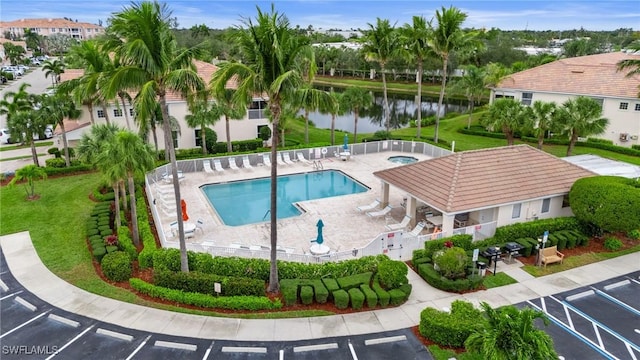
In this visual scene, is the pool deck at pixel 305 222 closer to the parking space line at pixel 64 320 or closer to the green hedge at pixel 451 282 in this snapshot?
the green hedge at pixel 451 282

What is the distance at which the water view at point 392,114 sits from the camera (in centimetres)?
5547

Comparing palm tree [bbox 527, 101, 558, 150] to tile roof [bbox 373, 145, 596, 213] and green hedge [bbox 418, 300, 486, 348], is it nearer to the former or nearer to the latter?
tile roof [bbox 373, 145, 596, 213]

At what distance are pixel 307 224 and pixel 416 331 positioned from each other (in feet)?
30.0

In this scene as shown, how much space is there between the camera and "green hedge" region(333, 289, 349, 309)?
14172 mm

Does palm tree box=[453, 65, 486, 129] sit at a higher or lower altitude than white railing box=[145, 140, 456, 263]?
higher

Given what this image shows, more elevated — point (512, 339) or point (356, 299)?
point (512, 339)

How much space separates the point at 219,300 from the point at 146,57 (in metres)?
8.10

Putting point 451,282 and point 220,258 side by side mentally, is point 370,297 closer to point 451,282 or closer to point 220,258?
point 451,282

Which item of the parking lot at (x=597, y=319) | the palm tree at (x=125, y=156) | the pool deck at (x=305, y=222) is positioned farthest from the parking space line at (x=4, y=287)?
the parking lot at (x=597, y=319)

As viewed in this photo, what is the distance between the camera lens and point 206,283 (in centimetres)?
1484

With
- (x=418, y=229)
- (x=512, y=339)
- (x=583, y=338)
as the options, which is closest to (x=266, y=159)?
(x=418, y=229)

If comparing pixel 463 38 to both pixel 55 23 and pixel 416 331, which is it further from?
pixel 55 23

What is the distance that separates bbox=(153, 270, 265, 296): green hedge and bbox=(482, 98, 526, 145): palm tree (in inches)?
915

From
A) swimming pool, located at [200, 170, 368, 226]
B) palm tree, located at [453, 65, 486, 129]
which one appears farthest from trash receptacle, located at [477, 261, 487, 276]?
palm tree, located at [453, 65, 486, 129]
